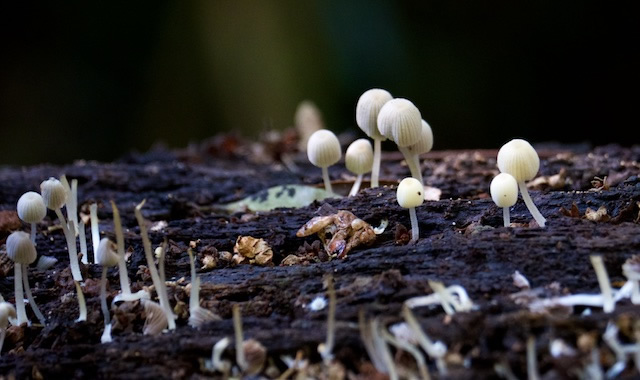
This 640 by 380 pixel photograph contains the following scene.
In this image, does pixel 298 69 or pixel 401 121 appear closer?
pixel 401 121

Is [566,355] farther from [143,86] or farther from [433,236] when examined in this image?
[143,86]

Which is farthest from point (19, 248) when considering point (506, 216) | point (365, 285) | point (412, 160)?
point (506, 216)

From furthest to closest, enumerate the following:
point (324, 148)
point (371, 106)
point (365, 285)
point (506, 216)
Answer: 1. point (324, 148)
2. point (371, 106)
3. point (506, 216)
4. point (365, 285)

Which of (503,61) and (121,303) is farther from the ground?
(503,61)

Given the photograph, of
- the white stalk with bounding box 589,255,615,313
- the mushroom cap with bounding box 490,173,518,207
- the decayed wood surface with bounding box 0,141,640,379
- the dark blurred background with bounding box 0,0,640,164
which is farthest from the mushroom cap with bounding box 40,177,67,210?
the dark blurred background with bounding box 0,0,640,164

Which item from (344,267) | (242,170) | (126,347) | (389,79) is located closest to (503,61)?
(389,79)

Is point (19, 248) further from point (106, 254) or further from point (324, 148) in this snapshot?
point (324, 148)

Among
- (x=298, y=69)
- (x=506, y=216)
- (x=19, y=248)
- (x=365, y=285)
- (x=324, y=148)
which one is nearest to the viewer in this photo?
(x=365, y=285)
